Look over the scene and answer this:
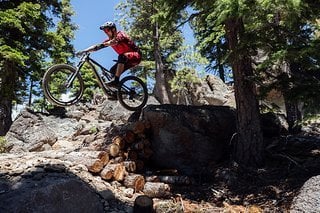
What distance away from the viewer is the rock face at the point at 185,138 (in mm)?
8750

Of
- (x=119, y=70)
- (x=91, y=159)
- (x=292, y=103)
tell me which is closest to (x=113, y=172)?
(x=91, y=159)

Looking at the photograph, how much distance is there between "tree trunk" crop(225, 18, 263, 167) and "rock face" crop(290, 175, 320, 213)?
2.22m

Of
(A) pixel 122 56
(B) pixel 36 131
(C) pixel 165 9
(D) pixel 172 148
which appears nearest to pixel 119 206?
(D) pixel 172 148

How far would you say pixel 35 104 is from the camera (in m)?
28.5

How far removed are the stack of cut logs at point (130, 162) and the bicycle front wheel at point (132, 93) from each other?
0.55 metres

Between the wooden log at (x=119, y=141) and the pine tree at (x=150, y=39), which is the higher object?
the pine tree at (x=150, y=39)

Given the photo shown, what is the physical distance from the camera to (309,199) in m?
5.88

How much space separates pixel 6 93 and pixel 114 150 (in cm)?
662

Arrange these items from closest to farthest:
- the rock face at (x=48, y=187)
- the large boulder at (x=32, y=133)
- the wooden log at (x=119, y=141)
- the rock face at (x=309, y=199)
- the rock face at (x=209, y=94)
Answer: the rock face at (x=48, y=187), the rock face at (x=309, y=199), the wooden log at (x=119, y=141), the large boulder at (x=32, y=133), the rock face at (x=209, y=94)

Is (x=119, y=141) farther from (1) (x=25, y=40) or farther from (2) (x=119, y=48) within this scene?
(1) (x=25, y=40)

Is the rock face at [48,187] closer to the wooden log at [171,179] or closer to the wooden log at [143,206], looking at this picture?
the wooden log at [143,206]

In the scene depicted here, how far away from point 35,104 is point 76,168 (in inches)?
890

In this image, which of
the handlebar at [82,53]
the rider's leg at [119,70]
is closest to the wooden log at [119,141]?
the rider's leg at [119,70]

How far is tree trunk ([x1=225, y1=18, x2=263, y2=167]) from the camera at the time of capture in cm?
835
